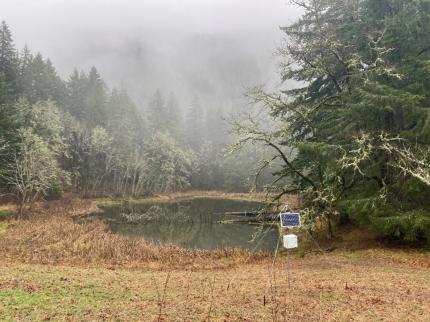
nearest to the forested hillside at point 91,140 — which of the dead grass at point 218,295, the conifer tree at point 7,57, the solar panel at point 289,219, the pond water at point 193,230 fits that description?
the conifer tree at point 7,57

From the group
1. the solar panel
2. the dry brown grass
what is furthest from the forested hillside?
the solar panel

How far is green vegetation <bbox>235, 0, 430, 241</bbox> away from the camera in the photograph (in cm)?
1925

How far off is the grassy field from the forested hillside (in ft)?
86.6

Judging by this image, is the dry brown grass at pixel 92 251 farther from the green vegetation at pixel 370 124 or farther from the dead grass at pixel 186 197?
the dead grass at pixel 186 197

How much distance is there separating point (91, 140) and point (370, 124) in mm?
52809

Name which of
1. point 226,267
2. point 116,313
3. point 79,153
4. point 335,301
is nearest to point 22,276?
point 116,313

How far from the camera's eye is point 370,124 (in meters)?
22.4

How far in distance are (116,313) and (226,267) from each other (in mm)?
10195

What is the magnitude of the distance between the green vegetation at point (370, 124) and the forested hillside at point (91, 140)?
99.1 feet

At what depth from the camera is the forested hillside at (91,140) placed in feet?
163

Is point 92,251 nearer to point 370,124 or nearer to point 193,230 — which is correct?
point 193,230

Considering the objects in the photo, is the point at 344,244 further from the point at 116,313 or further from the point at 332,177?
the point at 116,313

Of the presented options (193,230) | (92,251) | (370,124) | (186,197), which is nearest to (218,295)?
(92,251)

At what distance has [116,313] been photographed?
30.2ft
